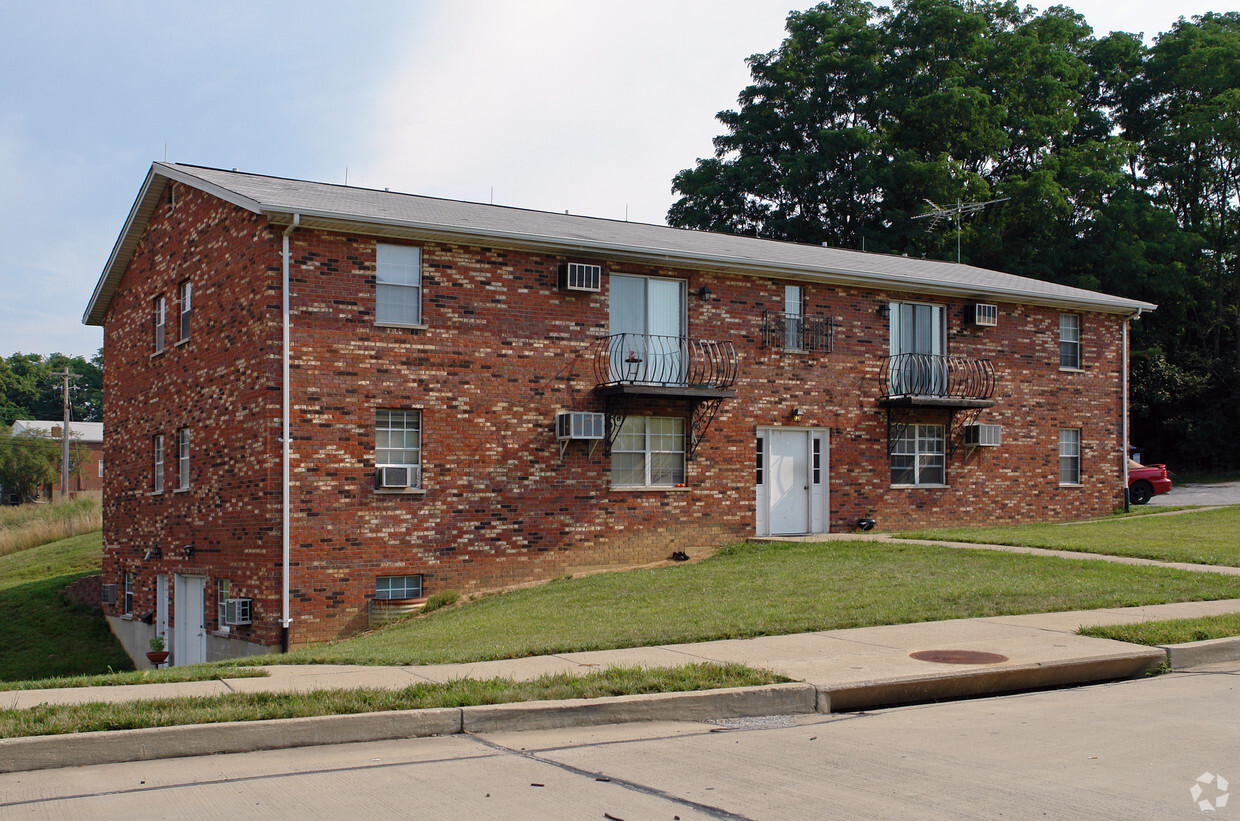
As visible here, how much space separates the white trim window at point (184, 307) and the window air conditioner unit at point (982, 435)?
16255 mm

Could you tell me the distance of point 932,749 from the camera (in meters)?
Answer: 6.98

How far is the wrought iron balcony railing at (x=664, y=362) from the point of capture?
19.8 metres

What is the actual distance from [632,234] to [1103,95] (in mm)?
35166

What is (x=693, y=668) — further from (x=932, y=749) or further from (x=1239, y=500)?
(x=1239, y=500)

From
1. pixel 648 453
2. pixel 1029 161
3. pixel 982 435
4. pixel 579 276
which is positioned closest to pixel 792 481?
pixel 648 453

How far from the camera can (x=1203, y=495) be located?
108ft

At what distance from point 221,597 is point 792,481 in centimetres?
1101

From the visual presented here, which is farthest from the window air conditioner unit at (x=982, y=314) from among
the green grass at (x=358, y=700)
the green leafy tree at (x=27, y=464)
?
the green leafy tree at (x=27, y=464)

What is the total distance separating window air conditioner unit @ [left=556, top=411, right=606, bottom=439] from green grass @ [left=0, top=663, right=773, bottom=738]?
10.1 m

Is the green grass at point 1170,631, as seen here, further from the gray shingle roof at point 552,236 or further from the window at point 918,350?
the window at point 918,350

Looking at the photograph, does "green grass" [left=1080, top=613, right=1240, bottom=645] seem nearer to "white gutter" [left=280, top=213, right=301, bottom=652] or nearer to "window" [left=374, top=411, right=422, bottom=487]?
"window" [left=374, top=411, right=422, bottom=487]

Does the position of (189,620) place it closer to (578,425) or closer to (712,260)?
(578,425)

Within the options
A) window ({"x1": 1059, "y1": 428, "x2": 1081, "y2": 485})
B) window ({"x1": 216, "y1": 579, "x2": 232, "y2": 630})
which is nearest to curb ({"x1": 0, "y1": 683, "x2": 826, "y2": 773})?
window ({"x1": 216, "y1": 579, "x2": 232, "y2": 630})

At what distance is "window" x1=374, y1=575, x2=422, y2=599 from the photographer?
696 inches
